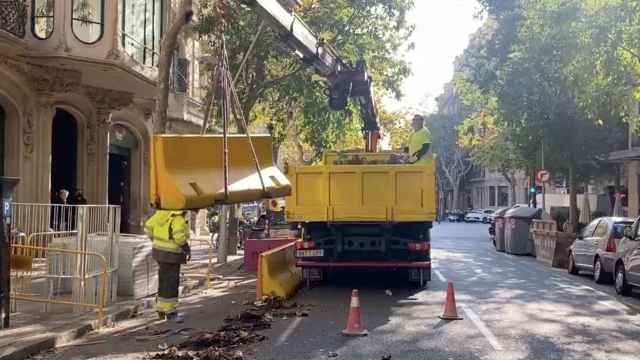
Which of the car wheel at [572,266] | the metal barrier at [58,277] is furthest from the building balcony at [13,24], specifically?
the car wheel at [572,266]

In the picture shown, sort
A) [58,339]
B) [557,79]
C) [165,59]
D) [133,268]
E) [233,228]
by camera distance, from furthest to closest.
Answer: [557,79], [233,228], [133,268], [165,59], [58,339]

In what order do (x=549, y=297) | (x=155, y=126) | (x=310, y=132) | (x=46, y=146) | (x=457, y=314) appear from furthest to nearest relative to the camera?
(x=310, y=132), (x=46, y=146), (x=549, y=297), (x=155, y=126), (x=457, y=314)

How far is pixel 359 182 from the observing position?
44.0ft

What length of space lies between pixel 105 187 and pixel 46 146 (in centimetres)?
279

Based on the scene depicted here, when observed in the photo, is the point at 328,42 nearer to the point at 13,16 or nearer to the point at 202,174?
the point at 13,16

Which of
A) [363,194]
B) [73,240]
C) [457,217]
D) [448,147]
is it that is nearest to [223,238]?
[363,194]

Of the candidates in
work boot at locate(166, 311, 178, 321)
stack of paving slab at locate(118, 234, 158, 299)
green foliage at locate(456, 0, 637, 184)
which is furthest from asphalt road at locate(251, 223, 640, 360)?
green foliage at locate(456, 0, 637, 184)

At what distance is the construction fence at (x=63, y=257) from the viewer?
34.2 ft

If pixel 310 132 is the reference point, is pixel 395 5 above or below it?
above

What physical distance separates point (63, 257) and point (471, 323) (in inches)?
234

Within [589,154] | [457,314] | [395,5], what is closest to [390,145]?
[589,154]

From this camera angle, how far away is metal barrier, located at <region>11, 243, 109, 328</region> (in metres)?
10.3

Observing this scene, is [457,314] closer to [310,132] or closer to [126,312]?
[126,312]

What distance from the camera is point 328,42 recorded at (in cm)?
2002
